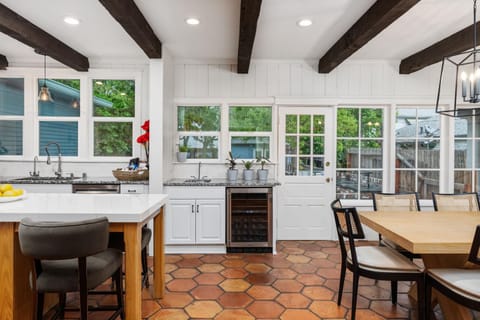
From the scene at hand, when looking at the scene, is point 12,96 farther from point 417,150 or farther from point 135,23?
point 417,150

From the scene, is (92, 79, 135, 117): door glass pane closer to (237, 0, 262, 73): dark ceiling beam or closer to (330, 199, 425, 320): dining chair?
(237, 0, 262, 73): dark ceiling beam

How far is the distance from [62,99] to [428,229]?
4.71 m

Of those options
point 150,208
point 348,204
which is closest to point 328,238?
point 348,204

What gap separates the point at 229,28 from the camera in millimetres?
3221

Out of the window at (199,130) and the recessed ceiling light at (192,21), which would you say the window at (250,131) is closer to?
the window at (199,130)

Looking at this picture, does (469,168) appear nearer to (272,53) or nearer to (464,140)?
(464,140)

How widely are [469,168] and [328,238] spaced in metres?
2.29

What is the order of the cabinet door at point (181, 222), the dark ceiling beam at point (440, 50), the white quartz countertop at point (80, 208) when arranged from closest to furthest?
the white quartz countertop at point (80, 208) → the dark ceiling beam at point (440, 50) → the cabinet door at point (181, 222)

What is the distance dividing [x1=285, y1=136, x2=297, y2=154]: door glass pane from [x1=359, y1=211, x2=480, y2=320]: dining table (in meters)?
1.81

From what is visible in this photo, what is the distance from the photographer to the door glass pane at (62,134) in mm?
4281

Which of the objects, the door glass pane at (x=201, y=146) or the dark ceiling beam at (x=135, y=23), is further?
the door glass pane at (x=201, y=146)

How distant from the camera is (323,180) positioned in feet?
14.3

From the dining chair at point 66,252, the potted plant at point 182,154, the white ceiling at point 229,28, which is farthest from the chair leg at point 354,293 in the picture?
the potted plant at point 182,154

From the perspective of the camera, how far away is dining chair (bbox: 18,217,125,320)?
1543 millimetres
